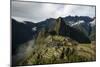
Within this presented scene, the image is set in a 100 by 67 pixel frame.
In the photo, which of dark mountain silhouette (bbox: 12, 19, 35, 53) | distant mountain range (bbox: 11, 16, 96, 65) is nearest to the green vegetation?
distant mountain range (bbox: 11, 16, 96, 65)

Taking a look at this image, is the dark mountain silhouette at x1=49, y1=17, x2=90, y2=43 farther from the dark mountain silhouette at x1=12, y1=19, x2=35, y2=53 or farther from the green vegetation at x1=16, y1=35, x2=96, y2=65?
the dark mountain silhouette at x1=12, y1=19, x2=35, y2=53

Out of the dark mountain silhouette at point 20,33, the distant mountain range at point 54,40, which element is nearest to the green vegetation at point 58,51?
the distant mountain range at point 54,40

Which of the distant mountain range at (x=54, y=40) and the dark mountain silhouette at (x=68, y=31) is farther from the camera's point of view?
the dark mountain silhouette at (x=68, y=31)

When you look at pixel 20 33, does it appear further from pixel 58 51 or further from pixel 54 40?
pixel 58 51

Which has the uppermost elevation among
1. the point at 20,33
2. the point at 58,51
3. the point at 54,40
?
the point at 20,33

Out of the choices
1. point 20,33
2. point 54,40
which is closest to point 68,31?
point 54,40

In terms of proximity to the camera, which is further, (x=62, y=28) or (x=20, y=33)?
(x=62, y=28)

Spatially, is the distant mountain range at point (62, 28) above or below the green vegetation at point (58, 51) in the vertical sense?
above

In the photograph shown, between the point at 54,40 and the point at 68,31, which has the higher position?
the point at 68,31

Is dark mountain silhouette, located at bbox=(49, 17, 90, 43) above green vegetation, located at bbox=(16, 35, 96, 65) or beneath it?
above

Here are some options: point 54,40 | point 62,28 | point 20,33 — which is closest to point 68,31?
point 62,28

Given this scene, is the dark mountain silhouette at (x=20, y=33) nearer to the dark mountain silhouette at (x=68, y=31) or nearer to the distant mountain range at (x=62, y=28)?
the distant mountain range at (x=62, y=28)

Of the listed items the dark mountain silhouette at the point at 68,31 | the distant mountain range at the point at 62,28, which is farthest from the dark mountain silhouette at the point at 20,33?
the dark mountain silhouette at the point at 68,31
